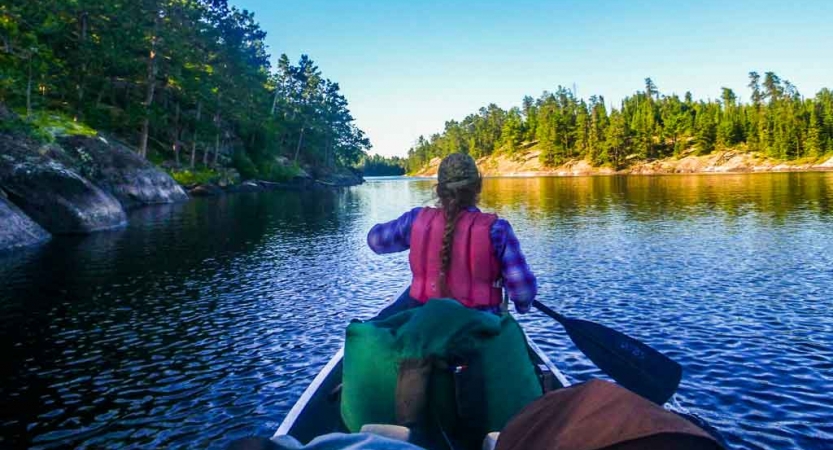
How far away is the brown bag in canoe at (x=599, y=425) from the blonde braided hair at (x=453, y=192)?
3105 mm

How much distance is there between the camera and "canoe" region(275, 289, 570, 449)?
223 inches

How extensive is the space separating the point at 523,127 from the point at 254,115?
438 feet

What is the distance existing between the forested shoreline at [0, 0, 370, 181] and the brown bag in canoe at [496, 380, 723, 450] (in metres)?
37.2

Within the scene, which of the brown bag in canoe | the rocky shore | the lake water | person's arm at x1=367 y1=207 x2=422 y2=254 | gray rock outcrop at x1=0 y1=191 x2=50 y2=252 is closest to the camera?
the brown bag in canoe

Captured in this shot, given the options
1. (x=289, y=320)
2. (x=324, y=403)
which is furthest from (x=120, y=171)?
(x=324, y=403)

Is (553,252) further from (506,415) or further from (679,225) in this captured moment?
(506,415)

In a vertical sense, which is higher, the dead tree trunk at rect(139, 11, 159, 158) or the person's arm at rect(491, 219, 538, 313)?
the dead tree trunk at rect(139, 11, 159, 158)

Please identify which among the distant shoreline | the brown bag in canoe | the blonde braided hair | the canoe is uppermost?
the distant shoreline

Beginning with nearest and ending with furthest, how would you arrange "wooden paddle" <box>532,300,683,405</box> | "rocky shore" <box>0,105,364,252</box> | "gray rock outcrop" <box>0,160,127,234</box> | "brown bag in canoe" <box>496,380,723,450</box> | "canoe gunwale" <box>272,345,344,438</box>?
1. "brown bag in canoe" <box>496,380,723,450</box>
2. "canoe gunwale" <box>272,345,344,438</box>
3. "wooden paddle" <box>532,300,683,405</box>
4. "rocky shore" <box>0,105,364,252</box>
5. "gray rock outcrop" <box>0,160,127,234</box>

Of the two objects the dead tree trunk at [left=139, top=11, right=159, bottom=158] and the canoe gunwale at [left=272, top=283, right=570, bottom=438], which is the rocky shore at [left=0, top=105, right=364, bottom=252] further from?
the canoe gunwale at [left=272, top=283, right=570, bottom=438]

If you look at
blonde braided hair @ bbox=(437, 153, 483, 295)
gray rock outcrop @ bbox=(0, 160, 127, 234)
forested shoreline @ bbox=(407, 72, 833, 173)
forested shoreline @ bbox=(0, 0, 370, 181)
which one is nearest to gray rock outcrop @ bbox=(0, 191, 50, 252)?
gray rock outcrop @ bbox=(0, 160, 127, 234)

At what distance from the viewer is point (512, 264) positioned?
233 inches

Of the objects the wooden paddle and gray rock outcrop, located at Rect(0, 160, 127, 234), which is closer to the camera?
the wooden paddle

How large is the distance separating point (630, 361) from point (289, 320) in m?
10.4
